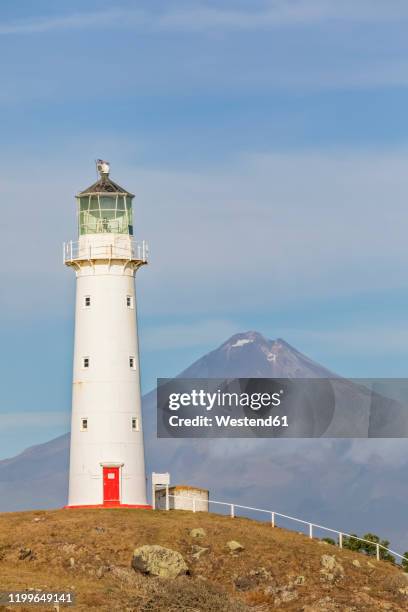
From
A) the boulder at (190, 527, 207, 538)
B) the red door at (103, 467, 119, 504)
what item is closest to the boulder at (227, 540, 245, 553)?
the boulder at (190, 527, 207, 538)

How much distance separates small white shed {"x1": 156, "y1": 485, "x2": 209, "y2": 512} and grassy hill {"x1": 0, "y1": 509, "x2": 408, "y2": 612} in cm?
301

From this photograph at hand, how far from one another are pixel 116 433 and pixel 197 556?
42.2ft

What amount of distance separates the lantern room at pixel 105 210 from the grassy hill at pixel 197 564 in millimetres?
17064

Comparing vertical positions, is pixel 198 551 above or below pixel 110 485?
below

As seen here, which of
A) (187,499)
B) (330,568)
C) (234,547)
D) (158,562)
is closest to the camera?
(158,562)

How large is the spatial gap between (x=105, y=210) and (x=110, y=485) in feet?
52.4

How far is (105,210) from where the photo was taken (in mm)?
92375

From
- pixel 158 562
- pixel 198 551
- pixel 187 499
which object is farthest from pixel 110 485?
pixel 158 562

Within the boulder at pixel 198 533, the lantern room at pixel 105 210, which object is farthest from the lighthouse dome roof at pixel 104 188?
the boulder at pixel 198 533

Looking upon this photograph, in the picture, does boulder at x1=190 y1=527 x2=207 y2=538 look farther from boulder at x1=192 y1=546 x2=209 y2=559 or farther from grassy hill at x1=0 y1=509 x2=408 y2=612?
boulder at x1=192 y1=546 x2=209 y2=559

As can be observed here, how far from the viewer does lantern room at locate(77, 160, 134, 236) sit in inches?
3625

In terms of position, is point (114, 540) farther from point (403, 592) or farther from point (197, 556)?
point (403, 592)

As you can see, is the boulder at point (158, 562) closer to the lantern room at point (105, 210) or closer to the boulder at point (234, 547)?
the boulder at point (234, 547)

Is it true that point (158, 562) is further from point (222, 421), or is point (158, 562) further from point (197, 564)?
point (222, 421)
